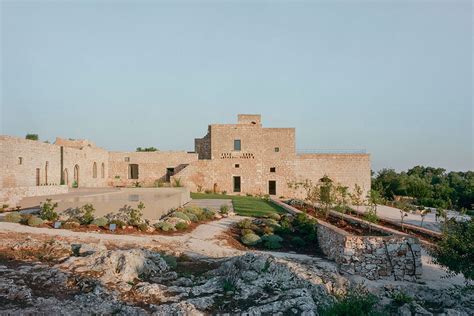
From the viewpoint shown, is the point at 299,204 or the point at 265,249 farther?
the point at 299,204

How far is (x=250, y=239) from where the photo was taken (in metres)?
14.7

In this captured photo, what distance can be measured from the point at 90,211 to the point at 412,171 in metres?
55.7

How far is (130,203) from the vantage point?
17.9m

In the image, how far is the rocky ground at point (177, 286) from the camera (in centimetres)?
795

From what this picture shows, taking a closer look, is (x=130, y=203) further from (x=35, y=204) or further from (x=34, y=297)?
(x=34, y=297)

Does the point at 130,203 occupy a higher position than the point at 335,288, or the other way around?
the point at 130,203

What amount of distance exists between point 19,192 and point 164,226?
31.6 feet

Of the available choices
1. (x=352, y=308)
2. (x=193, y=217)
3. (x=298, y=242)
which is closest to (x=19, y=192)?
(x=193, y=217)

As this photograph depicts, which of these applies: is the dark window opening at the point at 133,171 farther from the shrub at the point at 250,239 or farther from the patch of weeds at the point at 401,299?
the patch of weeds at the point at 401,299

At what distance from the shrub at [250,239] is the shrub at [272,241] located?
279 mm

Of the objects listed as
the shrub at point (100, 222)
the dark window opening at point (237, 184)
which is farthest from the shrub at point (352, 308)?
the dark window opening at point (237, 184)

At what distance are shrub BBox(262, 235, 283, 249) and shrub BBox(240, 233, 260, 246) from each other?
0.92 feet

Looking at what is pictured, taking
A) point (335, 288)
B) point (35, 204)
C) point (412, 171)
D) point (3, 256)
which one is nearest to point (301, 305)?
point (335, 288)

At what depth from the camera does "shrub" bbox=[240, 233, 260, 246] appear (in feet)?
47.9
